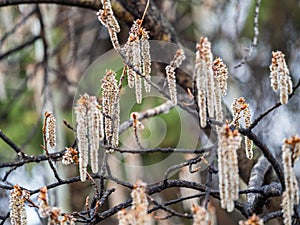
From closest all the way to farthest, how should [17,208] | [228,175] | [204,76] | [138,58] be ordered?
1. [228,175]
2. [204,76]
3. [17,208]
4. [138,58]

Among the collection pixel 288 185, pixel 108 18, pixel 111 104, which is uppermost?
pixel 108 18

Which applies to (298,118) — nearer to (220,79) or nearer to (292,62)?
(292,62)

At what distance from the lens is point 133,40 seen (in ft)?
3.98

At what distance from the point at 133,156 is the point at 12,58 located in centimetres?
143

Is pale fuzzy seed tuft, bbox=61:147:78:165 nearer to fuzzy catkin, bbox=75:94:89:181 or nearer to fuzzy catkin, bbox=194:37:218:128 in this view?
fuzzy catkin, bbox=75:94:89:181

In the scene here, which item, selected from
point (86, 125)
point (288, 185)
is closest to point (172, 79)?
point (86, 125)

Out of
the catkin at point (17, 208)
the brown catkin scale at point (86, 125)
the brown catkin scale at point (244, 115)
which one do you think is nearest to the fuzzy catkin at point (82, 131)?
the brown catkin scale at point (86, 125)

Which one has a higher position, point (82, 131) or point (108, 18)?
point (108, 18)

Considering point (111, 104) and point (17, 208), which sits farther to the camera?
point (111, 104)

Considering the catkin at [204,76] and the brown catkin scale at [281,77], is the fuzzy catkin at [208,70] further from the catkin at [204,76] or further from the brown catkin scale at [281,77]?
the brown catkin scale at [281,77]

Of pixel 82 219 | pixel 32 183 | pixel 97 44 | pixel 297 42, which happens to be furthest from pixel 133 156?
pixel 82 219

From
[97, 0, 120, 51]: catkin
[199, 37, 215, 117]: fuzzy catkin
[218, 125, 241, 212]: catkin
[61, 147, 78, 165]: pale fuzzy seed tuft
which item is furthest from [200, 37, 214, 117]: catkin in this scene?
[61, 147, 78, 165]: pale fuzzy seed tuft

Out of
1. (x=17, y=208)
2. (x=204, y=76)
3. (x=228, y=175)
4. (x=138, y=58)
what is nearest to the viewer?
(x=228, y=175)

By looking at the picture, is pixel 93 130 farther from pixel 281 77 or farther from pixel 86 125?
pixel 281 77
